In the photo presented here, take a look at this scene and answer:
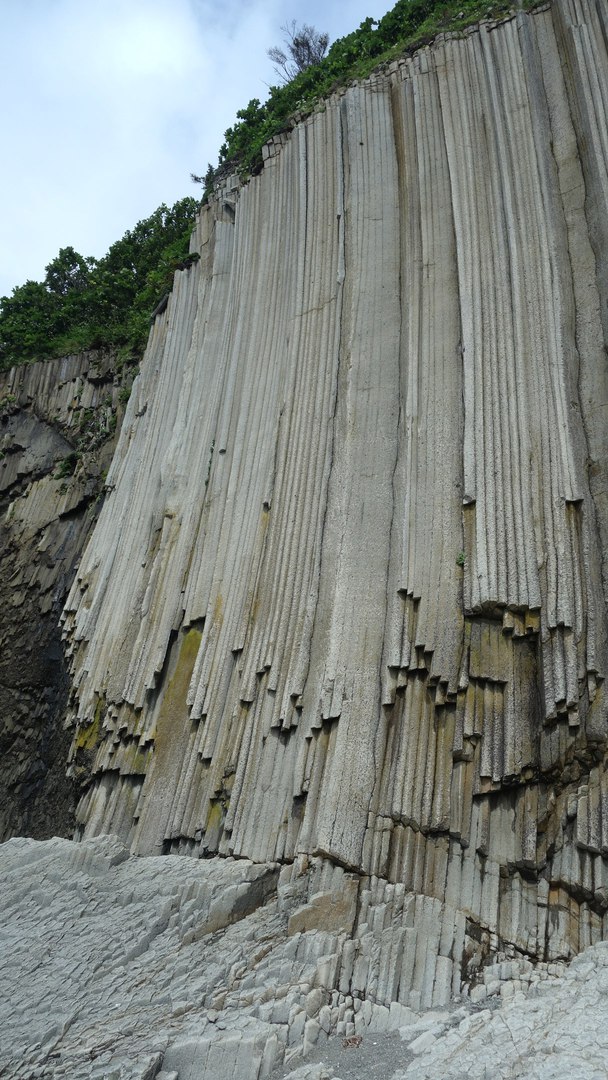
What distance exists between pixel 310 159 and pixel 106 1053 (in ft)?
35.5

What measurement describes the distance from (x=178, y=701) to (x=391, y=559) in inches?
120

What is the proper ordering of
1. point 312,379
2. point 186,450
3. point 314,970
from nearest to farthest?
point 314,970 < point 312,379 < point 186,450

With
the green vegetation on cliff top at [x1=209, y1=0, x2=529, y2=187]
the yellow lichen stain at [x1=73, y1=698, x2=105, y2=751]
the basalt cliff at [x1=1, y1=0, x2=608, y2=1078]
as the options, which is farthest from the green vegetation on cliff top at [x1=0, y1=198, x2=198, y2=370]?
the yellow lichen stain at [x1=73, y1=698, x2=105, y2=751]

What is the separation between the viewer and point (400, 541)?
8.47 metres

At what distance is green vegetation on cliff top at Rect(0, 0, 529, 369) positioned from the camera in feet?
42.8

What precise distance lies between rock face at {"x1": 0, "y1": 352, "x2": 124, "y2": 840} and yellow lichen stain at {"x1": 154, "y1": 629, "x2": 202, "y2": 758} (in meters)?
2.32

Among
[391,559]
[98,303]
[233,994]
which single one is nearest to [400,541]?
[391,559]

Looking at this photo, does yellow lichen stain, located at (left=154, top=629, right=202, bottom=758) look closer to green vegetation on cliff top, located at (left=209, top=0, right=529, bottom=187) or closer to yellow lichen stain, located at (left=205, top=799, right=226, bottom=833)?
yellow lichen stain, located at (left=205, top=799, right=226, bottom=833)

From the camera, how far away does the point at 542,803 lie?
6.77 m

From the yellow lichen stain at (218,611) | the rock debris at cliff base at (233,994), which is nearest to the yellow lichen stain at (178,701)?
the yellow lichen stain at (218,611)

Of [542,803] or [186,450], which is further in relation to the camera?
[186,450]

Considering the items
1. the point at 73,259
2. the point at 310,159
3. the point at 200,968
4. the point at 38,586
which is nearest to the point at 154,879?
the point at 200,968

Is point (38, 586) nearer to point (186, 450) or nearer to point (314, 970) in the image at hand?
point (186, 450)

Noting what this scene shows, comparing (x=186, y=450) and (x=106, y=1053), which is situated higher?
(x=186, y=450)
